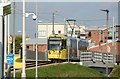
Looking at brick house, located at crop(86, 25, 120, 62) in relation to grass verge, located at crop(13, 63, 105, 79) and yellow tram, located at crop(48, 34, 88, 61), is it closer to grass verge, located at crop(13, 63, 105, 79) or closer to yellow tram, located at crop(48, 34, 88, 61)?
yellow tram, located at crop(48, 34, 88, 61)

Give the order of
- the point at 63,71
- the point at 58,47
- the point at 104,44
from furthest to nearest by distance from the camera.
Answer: the point at 104,44
the point at 58,47
the point at 63,71

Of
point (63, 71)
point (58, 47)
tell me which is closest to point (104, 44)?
point (58, 47)

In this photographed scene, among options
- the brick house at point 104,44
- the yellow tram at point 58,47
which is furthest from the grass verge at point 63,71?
the brick house at point 104,44

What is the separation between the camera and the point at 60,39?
5481 centimetres

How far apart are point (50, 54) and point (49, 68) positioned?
8875 millimetres

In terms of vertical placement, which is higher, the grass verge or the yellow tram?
the yellow tram

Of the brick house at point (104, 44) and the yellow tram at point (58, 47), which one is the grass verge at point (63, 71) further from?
the brick house at point (104, 44)

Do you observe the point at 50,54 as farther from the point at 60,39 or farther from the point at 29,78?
the point at 29,78

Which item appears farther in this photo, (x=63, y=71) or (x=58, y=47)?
(x=58, y=47)

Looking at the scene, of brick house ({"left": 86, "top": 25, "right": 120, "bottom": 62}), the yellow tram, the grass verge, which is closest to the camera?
the grass verge

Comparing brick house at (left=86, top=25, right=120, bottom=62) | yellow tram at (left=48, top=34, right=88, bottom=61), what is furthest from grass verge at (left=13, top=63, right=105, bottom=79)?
brick house at (left=86, top=25, right=120, bottom=62)

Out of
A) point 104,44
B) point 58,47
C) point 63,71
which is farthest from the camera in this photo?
point 104,44

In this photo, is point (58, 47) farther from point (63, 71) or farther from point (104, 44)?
point (104, 44)

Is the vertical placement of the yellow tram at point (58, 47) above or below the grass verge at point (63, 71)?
above
